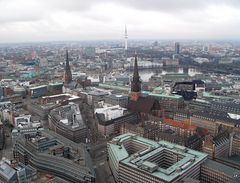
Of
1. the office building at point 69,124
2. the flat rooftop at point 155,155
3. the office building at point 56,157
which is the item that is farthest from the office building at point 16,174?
the office building at point 69,124

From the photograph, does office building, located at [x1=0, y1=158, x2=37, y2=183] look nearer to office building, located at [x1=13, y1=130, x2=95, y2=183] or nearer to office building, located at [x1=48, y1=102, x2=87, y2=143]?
office building, located at [x1=13, y1=130, x2=95, y2=183]

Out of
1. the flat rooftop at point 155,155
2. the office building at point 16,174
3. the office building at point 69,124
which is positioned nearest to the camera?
the office building at point 16,174

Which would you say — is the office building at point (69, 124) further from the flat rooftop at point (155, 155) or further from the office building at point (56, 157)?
the flat rooftop at point (155, 155)

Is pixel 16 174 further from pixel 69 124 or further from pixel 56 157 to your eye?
pixel 69 124

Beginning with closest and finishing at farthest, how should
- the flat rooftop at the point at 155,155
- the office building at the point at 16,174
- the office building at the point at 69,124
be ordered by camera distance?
the office building at the point at 16,174 → the flat rooftop at the point at 155,155 → the office building at the point at 69,124

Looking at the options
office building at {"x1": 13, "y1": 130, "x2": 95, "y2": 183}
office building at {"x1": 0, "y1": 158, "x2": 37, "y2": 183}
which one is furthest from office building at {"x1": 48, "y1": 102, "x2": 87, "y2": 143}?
office building at {"x1": 0, "y1": 158, "x2": 37, "y2": 183}

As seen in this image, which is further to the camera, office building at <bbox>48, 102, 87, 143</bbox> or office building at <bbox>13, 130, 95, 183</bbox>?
office building at <bbox>48, 102, 87, 143</bbox>

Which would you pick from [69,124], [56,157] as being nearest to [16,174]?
[56,157]

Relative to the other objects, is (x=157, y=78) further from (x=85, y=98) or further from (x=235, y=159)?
(x=235, y=159)

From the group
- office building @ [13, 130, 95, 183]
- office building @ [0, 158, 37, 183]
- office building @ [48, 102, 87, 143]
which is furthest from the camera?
office building @ [48, 102, 87, 143]
